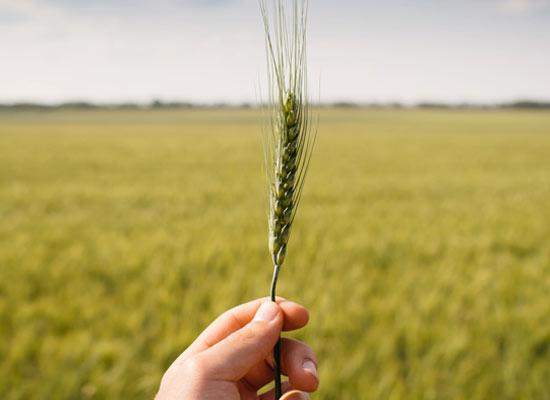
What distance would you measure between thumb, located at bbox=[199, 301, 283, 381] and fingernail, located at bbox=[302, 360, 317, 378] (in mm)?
158

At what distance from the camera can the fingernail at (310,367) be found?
1.00 m

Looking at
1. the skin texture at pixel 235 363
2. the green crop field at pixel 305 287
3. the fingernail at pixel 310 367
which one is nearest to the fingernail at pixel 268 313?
the skin texture at pixel 235 363

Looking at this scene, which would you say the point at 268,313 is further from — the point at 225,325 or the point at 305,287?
the point at 305,287

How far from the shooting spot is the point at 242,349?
0.89 metres

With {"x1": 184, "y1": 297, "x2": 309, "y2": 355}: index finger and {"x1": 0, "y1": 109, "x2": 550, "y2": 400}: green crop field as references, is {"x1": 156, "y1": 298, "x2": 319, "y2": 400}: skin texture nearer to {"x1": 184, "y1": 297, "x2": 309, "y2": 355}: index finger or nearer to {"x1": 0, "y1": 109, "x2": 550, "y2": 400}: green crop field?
{"x1": 184, "y1": 297, "x2": 309, "y2": 355}: index finger

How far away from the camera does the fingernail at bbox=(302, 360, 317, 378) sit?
100 centimetres

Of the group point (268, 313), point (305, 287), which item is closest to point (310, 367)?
point (268, 313)

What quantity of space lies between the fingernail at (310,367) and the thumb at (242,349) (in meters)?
0.16

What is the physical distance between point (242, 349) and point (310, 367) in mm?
222

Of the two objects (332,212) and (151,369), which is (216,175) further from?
(151,369)

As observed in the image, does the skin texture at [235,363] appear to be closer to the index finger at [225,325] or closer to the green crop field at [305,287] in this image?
the index finger at [225,325]

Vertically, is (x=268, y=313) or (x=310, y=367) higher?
(x=268, y=313)

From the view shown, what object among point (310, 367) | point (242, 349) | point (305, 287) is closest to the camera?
point (242, 349)

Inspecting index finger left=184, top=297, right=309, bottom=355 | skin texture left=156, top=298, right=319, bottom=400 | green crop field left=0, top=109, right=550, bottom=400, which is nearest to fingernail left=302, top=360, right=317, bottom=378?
skin texture left=156, top=298, right=319, bottom=400
